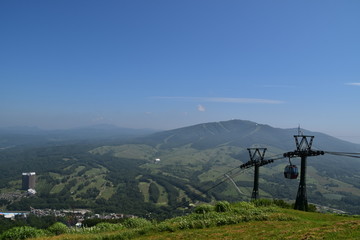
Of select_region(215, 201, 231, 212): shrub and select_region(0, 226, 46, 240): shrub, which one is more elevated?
select_region(215, 201, 231, 212): shrub

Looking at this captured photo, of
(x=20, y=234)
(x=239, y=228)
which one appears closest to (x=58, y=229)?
(x=20, y=234)

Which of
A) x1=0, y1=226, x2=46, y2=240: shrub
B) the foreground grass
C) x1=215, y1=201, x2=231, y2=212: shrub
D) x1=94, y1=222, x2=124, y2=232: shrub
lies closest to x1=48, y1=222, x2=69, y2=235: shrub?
x1=0, y1=226, x2=46, y2=240: shrub

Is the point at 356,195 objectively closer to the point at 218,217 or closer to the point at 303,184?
the point at 303,184

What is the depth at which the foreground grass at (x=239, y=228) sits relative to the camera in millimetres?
14352

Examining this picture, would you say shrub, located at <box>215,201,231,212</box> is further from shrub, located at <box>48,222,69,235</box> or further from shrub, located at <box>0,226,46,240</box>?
shrub, located at <box>0,226,46,240</box>

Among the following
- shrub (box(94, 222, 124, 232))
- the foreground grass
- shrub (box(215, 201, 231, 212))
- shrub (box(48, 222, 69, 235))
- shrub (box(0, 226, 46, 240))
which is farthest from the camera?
shrub (box(215, 201, 231, 212))

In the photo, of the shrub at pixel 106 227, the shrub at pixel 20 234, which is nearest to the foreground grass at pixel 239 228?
the shrub at pixel 106 227

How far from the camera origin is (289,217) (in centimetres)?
2059

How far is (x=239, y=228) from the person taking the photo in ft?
58.3

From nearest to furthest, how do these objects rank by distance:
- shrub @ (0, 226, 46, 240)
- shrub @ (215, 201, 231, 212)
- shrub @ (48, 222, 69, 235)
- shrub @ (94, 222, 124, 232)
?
1. shrub @ (0, 226, 46, 240)
2. shrub @ (48, 222, 69, 235)
3. shrub @ (94, 222, 124, 232)
4. shrub @ (215, 201, 231, 212)

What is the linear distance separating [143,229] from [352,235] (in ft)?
44.4

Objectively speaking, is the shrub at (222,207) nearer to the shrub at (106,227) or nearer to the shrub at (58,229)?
the shrub at (106,227)

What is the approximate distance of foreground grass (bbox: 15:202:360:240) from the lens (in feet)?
47.1

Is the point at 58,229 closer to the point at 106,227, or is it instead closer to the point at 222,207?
the point at 106,227
